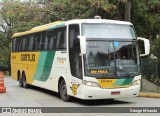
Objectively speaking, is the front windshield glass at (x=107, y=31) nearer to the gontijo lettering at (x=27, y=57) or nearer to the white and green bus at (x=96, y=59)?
the white and green bus at (x=96, y=59)

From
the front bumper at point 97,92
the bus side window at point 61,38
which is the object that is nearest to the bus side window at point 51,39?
the bus side window at point 61,38

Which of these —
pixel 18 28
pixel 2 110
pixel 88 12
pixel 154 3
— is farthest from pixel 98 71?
pixel 18 28

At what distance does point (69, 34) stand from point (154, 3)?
7902 mm

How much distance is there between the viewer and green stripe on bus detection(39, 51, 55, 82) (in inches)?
695

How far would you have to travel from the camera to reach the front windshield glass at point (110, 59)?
1405 cm

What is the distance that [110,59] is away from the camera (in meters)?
14.3

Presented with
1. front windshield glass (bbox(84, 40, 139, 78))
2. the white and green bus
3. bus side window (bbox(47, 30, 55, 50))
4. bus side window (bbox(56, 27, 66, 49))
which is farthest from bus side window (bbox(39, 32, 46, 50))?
front windshield glass (bbox(84, 40, 139, 78))

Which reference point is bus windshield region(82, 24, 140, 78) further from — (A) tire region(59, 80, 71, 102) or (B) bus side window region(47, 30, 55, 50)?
(B) bus side window region(47, 30, 55, 50)

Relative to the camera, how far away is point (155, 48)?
84.2ft

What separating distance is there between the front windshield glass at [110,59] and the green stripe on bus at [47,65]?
3552 mm

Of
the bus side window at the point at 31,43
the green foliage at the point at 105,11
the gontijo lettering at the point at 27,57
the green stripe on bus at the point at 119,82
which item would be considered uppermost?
the green foliage at the point at 105,11

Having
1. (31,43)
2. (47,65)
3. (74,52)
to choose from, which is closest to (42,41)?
(47,65)

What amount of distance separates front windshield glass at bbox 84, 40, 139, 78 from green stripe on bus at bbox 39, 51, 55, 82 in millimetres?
3552

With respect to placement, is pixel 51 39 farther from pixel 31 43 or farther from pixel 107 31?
pixel 107 31
